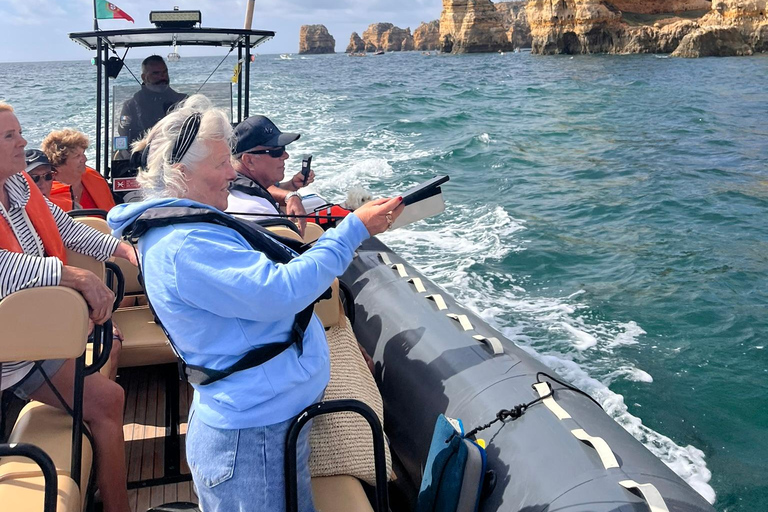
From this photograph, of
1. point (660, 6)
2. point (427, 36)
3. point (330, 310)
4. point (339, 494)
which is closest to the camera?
point (339, 494)

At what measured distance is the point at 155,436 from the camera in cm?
294

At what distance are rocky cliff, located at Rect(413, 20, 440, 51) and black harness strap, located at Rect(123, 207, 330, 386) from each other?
113 m

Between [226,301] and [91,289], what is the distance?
77 cm

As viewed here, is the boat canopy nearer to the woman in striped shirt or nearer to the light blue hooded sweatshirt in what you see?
the woman in striped shirt

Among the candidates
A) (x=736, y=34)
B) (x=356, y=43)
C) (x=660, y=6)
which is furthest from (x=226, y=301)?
(x=356, y=43)

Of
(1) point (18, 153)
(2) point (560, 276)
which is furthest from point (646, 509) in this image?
(2) point (560, 276)

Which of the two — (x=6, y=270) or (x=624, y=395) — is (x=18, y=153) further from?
(x=624, y=395)

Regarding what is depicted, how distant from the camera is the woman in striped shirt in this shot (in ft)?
6.51

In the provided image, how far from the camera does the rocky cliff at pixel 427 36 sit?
110625mm

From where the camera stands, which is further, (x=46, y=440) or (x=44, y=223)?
(x=44, y=223)

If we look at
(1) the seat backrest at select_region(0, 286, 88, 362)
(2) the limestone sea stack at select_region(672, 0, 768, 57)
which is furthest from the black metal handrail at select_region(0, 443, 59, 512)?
(2) the limestone sea stack at select_region(672, 0, 768, 57)

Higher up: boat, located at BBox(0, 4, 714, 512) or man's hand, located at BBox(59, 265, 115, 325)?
man's hand, located at BBox(59, 265, 115, 325)

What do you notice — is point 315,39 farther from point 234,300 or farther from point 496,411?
point 234,300

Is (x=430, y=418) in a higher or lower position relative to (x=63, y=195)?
lower
